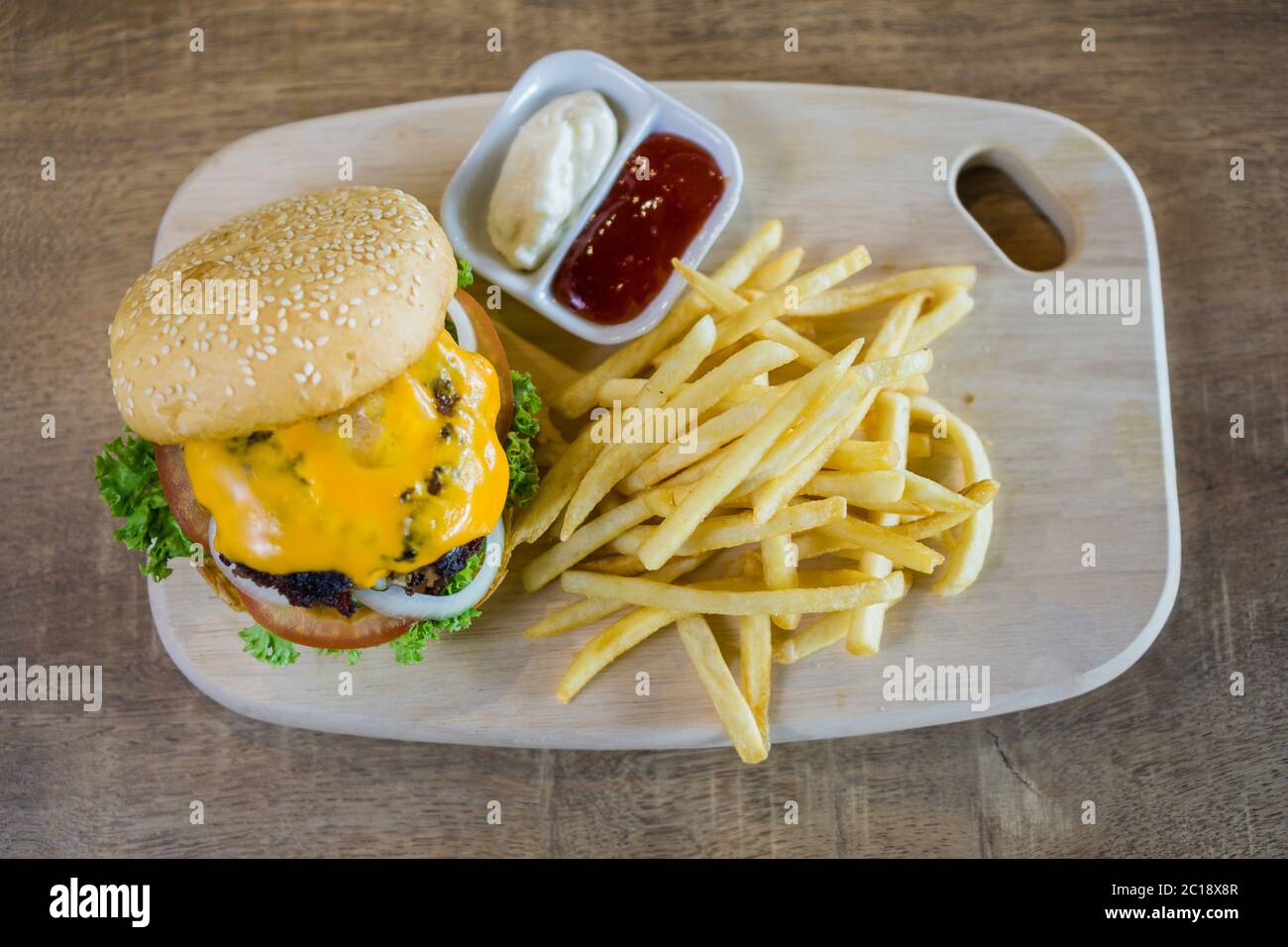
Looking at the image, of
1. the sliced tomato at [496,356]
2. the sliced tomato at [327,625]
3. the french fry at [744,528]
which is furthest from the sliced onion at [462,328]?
the sliced tomato at [327,625]

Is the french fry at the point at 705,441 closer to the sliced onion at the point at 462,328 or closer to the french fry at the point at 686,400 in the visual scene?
the french fry at the point at 686,400

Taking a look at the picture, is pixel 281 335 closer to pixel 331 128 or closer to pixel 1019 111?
pixel 331 128

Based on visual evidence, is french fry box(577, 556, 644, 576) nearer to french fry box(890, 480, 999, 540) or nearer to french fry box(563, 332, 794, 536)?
french fry box(563, 332, 794, 536)

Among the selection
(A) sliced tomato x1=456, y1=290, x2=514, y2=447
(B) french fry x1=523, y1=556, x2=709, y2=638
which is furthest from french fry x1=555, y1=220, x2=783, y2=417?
(B) french fry x1=523, y1=556, x2=709, y2=638

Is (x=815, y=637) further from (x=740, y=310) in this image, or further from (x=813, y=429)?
(x=740, y=310)

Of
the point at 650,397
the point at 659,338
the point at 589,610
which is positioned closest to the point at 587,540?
the point at 589,610

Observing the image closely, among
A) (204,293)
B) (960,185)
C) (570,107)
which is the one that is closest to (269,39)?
(570,107)

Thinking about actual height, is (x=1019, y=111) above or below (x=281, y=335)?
above
